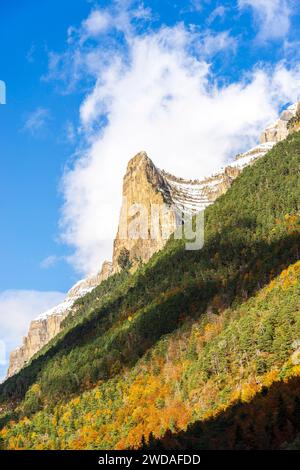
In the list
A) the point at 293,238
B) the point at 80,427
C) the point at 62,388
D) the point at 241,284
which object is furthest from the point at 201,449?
the point at 62,388

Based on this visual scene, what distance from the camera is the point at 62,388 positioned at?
7303 inches

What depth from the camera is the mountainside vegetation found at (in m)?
85.4

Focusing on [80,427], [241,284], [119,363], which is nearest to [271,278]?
[241,284]

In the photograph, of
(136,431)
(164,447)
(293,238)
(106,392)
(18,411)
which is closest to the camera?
(164,447)

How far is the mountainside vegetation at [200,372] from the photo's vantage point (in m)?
85.4

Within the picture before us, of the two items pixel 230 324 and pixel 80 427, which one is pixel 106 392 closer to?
pixel 80 427

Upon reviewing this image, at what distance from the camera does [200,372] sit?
122 meters

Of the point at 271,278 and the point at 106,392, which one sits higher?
the point at 271,278

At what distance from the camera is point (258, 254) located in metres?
182

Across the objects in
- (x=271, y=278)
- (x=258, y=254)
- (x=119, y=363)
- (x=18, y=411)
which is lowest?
(x=18, y=411)

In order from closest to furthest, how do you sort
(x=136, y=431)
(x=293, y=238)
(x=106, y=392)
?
(x=136, y=431) → (x=106, y=392) → (x=293, y=238)

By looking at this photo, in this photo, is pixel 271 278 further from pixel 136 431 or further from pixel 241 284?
pixel 136 431

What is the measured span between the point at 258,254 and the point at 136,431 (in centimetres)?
7995

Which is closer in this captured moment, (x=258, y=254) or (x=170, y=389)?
(x=170, y=389)
